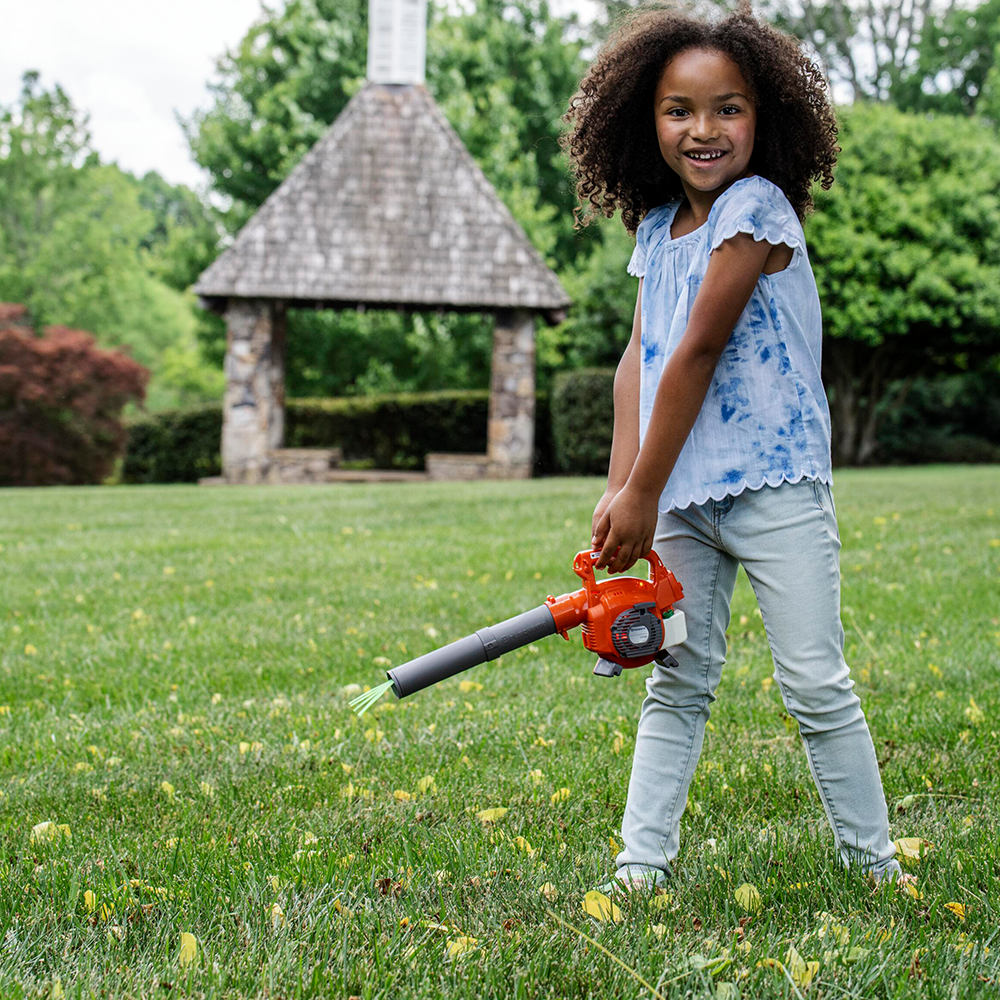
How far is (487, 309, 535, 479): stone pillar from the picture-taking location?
1470cm

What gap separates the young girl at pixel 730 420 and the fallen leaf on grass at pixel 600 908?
0.48 ft

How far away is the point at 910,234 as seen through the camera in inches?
670

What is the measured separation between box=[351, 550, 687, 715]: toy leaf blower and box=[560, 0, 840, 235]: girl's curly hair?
844mm

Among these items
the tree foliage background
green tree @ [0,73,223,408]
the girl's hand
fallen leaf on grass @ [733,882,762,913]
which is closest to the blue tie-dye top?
the girl's hand

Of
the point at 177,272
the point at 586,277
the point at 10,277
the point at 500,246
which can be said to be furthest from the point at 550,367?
the point at 10,277

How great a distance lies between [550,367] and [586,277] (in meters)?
2.22

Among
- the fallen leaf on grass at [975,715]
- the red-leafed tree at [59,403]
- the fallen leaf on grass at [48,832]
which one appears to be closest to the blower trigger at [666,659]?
the fallen leaf on grass at [48,832]

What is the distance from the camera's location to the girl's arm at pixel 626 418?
6.99 ft

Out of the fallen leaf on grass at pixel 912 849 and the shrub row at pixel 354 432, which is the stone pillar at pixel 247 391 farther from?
the fallen leaf on grass at pixel 912 849

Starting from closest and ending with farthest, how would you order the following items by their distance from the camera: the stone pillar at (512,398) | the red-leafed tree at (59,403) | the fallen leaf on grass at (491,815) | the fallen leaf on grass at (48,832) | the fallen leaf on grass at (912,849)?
the fallen leaf on grass at (912,849)
the fallen leaf on grass at (48,832)
the fallen leaf on grass at (491,815)
the stone pillar at (512,398)
the red-leafed tree at (59,403)

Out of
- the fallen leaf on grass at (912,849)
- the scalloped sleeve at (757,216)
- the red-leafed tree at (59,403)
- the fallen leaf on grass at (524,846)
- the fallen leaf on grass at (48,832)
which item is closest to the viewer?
the scalloped sleeve at (757,216)

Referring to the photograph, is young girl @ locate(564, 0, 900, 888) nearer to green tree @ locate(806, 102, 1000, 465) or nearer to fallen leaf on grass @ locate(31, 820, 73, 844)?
fallen leaf on grass @ locate(31, 820, 73, 844)

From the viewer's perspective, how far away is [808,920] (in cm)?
188

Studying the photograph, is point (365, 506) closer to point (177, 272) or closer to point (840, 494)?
point (840, 494)
